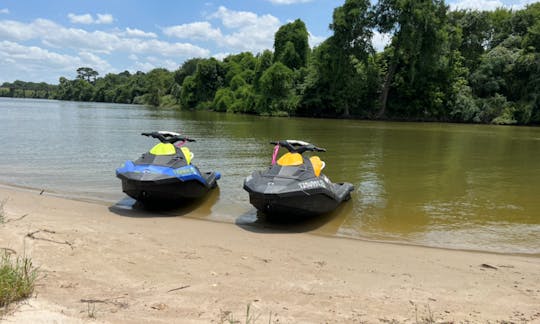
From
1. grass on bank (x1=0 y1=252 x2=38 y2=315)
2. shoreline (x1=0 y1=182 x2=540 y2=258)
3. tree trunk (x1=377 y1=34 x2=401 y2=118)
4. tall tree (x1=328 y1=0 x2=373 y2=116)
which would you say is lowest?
shoreline (x1=0 y1=182 x2=540 y2=258)

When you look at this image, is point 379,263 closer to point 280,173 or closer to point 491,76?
point 280,173

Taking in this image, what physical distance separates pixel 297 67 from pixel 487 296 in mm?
63504

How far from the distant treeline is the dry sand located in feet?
137

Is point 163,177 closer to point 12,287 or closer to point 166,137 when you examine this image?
point 166,137

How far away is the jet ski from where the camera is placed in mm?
8211

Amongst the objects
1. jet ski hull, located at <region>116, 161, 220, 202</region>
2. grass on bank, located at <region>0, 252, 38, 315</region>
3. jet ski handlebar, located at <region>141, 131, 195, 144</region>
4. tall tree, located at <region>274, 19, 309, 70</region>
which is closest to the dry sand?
grass on bank, located at <region>0, 252, 38, 315</region>

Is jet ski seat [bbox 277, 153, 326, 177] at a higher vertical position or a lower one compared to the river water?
Answer: higher

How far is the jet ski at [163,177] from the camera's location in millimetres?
8211

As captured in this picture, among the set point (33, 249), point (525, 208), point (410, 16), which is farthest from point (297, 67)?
point (33, 249)

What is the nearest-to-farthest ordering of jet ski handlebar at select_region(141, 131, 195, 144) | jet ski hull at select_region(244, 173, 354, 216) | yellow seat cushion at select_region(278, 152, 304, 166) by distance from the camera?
jet ski hull at select_region(244, 173, 354, 216), yellow seat cushion at select_region(278, 152, 304, 166), jet ski handlebar at select_region(141, 131, 195, 144)

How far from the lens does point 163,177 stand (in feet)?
27.1

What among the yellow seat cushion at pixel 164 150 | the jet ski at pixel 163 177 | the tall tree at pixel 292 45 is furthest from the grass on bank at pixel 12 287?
the tall tree at pixel 292 45

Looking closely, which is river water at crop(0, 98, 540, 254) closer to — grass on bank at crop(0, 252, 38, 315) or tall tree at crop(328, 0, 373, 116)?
grass on bank at crop(0, 252, 38, 315)

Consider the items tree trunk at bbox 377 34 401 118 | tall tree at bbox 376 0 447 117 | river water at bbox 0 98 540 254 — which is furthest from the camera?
tree trunk at bbox 377 34 401 118
